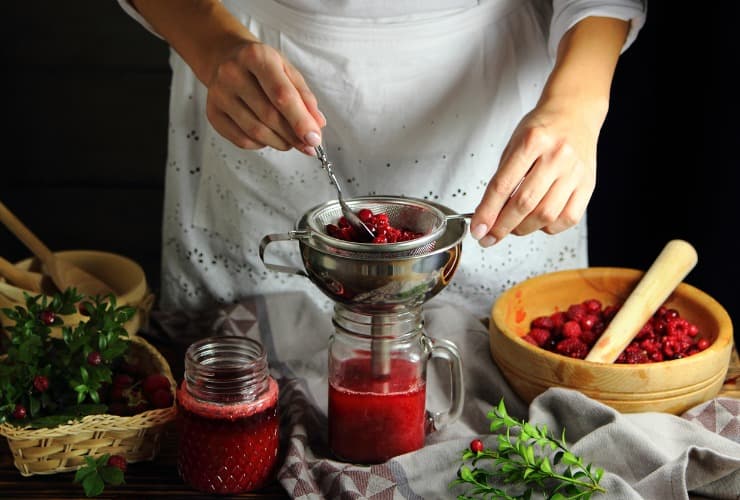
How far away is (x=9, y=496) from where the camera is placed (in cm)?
115

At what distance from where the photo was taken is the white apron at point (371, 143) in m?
1.44

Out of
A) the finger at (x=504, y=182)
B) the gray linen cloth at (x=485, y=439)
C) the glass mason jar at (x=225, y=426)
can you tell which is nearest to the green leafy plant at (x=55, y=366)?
the glass mason jar at (x=225, y=426)

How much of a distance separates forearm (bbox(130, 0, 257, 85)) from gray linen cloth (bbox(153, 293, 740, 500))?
1.41 feet

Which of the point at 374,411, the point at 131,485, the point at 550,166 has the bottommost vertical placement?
the point at 131,485

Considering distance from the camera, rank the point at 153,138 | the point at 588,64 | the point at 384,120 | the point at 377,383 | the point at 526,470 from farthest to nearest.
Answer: the point at 153,138 → the point at 384,120 → the point at 588,64 → the point at 377,383 → the point at 526,470

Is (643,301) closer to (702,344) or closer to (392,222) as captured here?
(702,344)

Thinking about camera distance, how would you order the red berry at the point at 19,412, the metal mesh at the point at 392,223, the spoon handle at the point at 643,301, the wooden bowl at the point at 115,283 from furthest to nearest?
the wooden bowl at the point at 115,283
the spoon handle at the point at 643,301
the red berry at the point at 19,412
the metal mesh at the point at 392,223

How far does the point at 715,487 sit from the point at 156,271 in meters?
1.59

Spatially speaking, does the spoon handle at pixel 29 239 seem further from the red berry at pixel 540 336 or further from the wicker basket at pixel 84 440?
the red berry at pixel 540 336

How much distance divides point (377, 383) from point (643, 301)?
41cm

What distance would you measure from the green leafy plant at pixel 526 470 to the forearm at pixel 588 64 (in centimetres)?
41

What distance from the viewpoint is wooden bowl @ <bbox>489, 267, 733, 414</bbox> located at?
1.23 m

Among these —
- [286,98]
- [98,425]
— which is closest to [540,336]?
[286,98]

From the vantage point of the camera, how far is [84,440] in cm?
117
